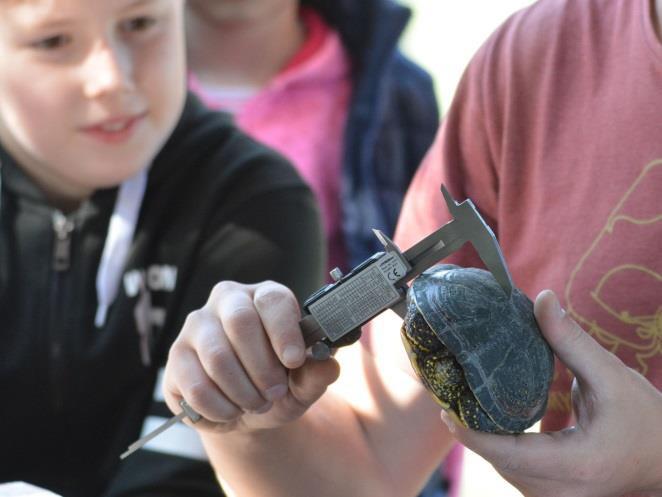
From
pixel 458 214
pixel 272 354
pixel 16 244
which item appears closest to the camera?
pixel 458 214

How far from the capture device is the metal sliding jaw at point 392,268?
72 centimetres

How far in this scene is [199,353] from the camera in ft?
2.76

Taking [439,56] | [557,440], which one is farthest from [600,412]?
[439,56]

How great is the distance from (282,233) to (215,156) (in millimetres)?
134

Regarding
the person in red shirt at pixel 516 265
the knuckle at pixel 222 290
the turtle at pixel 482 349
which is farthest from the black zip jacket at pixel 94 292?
the turtle at pixel 482 349

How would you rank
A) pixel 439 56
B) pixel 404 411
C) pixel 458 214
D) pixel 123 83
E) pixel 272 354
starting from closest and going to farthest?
pixel 458 214 < pixel 272 354 < pixel 404 411 < pixel 123 83 < pixel 439 56

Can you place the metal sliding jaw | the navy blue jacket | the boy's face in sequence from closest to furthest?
Answer: 1. the metal sliding jaw
2. the boy's face
3. the navy blue jacket

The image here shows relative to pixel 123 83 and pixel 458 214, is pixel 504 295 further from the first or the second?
pixel 123 83

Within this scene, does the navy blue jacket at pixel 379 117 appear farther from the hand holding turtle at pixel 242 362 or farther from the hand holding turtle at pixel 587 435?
the hand holding turtle at pixel 587 435

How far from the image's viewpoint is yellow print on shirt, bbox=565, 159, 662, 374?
36.2 inches

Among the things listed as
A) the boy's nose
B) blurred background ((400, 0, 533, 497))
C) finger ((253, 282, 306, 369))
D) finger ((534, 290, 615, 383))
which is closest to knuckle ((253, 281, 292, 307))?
finger ((253, 282, 306, 369))

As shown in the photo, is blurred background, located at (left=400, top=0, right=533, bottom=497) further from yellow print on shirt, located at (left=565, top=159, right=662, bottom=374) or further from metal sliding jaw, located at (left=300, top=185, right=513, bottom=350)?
metal sliding jaw, located at (left=300, top=185, right=513, bottom=350)

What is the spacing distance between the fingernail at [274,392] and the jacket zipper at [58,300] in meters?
0.48

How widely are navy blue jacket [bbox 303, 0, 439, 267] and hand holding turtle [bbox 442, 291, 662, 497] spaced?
41.6 inches
